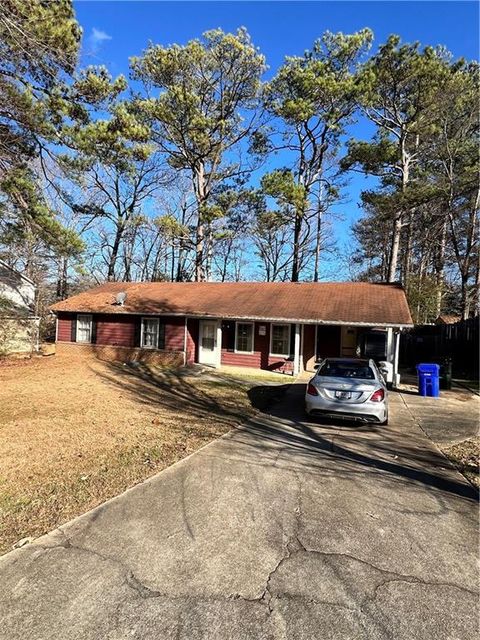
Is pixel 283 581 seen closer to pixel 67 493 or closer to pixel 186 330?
pixel 67 493

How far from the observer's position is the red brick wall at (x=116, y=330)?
19.0 metres

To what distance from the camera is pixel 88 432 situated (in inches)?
287

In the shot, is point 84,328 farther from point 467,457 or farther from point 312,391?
point 467,457

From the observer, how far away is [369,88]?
20797mm

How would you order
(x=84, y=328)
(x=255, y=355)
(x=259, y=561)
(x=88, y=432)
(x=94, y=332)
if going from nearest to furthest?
(x=259, y=561) → (x=88, y=432) → (x=255, y=355) → (x=94, y=332) → (x=84, y=328)

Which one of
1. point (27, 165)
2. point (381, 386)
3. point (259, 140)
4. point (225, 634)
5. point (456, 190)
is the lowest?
point (225, 634)

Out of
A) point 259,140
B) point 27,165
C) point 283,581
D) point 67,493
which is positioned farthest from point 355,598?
point 259,140

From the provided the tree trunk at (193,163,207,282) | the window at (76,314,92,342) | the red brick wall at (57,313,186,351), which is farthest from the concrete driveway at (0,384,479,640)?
the tree trunk at (193,163,207,282)

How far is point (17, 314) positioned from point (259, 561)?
65.0 ft

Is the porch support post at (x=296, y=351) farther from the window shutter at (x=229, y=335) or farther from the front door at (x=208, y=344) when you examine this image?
the front door at (x=208, y=344)

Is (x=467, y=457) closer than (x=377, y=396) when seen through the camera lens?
Yes

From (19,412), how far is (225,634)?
739 centimetres

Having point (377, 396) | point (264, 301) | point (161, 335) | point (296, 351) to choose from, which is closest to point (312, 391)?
point (377, 396)

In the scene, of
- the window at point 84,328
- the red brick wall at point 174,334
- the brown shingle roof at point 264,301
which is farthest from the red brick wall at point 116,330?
the red brick wall at point 174,334
